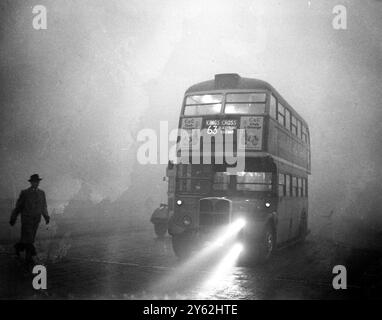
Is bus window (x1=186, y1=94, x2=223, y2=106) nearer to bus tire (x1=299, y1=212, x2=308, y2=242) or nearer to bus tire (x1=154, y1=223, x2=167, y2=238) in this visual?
bus tire (x1=299, y1=212, x2=308, y2=242)

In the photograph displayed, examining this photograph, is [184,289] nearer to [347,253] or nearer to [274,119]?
[274,119]

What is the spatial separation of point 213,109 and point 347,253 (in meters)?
5.99

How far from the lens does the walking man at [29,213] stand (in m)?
9.77

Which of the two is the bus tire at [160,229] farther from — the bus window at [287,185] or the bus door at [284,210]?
the bus window at [287,185]

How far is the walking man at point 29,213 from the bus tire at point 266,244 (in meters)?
5.14

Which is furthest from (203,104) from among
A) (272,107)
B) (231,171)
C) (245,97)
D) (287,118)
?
(287,118)

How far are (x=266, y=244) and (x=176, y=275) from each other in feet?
9.60

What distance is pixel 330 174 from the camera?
4341cm

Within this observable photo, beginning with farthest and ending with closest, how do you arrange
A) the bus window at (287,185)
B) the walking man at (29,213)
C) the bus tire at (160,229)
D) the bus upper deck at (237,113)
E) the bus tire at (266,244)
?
the bus tire at (160,229)
the bus window at (287,185)
the bus upper deck at (237,113)
the bus tire at (266,244)
the walking man at (29,213)

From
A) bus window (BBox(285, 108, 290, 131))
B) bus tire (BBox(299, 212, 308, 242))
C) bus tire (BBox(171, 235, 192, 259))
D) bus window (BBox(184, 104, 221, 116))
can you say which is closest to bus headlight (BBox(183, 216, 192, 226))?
Result: bus tire (BBox(171, 235, 192, 259))

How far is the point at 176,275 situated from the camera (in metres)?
8.89

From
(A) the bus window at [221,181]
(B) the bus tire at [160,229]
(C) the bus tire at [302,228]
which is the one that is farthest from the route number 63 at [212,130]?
(B) the bus tire at [160,229]

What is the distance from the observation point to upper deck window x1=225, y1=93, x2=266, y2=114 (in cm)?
1098
